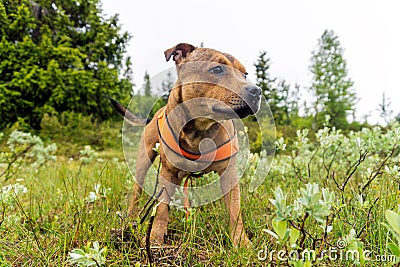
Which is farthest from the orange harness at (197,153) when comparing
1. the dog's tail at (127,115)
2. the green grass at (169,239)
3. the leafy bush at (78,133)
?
the leafy bush at (78,133)

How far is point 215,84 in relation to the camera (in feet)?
6.94

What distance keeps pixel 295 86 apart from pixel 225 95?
1498 cm

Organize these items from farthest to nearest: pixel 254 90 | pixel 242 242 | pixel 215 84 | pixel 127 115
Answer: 1. pixel 127 115
2. pixel 215 84
3. pixel 254 90
4. pixel 242 242

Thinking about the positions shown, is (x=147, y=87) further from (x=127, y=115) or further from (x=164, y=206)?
(x=164, y=206)

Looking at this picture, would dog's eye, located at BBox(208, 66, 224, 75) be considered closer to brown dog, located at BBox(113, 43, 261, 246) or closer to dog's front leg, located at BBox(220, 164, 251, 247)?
brown dog, located at BBox(113, 43, 261, 246)

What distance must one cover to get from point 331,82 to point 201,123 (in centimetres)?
1786

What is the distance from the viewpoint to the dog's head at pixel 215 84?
6.51 feet

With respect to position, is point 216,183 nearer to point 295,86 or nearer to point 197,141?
point 197,141

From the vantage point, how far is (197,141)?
7.70 ft

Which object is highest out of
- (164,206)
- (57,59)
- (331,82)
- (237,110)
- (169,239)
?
(331,82)

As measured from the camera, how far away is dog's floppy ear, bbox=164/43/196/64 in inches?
95.6

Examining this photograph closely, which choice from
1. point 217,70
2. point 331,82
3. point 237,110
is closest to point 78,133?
point 217,70

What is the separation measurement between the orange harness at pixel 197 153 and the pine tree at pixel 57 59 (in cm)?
157

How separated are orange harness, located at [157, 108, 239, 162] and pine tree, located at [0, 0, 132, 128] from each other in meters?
1.57
